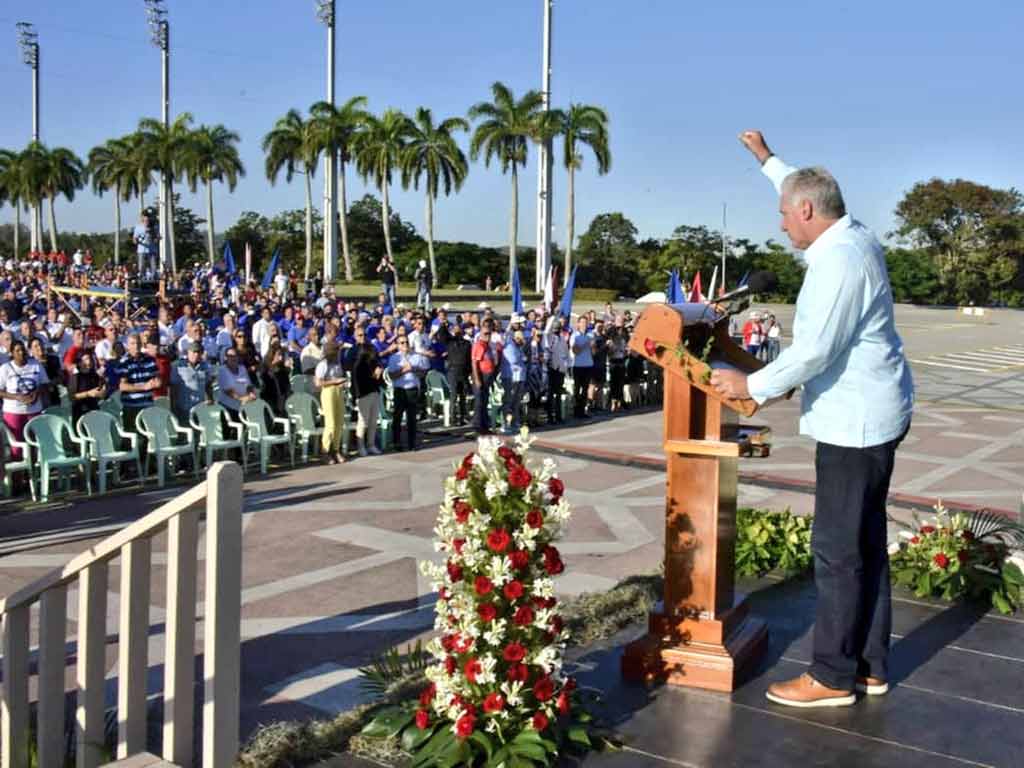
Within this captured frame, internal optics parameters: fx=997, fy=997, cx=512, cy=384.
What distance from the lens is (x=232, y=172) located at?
56469 millimetres

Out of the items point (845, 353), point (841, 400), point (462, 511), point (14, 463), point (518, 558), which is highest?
point (845, 353)

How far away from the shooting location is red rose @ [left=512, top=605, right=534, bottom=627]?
12.2ft

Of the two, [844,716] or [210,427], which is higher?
[210,427]

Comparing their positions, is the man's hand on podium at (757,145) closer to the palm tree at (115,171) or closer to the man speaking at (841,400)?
the man speaking at (841,400)

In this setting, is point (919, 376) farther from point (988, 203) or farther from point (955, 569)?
point (988, 203)

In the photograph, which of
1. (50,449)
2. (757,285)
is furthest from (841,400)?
(50,449)

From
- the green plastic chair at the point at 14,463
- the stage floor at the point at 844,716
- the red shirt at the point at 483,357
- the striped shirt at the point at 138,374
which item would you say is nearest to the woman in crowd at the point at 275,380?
the striped shirt at the point at 138,374

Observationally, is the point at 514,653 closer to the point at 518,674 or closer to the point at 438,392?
the point at 518,674

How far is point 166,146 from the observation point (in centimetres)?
5322

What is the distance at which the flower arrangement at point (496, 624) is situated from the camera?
3680mm

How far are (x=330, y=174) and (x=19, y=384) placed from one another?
137 feet

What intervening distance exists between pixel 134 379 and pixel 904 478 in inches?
363

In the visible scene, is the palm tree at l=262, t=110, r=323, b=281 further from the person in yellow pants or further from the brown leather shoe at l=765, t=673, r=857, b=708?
the brown leather shoe at l=765, t=673, r=857, b=708

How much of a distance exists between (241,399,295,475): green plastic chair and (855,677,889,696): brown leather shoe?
28.6 ft
